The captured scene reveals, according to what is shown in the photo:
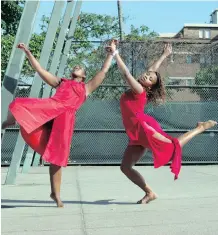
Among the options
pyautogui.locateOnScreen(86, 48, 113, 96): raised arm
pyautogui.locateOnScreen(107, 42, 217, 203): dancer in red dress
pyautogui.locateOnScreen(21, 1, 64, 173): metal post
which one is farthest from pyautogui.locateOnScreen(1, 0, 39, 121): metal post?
pyautogui.locateOnScreen(21, 1, 64, 173): metal post

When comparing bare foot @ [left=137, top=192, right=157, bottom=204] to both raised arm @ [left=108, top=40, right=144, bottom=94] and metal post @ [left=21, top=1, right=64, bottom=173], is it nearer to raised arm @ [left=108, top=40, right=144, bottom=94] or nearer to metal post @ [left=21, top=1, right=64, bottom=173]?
raised arm @ [left=108, top=40, right=144, bottom=94]

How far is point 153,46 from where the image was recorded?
1152 cm

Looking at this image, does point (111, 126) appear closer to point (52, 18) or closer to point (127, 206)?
point (52, 18)

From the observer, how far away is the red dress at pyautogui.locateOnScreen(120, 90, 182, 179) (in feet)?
17.4

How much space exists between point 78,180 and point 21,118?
3.65 meters

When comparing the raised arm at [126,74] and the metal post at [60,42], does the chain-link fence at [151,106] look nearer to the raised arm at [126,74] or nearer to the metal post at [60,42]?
the metal post at [60,42]

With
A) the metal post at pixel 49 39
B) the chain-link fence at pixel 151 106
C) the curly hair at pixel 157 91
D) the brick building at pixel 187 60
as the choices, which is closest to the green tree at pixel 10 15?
the chain-link fence at pixel 151 106

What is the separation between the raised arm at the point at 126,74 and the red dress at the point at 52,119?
19.3 inches

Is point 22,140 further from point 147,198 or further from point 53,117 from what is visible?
point 147,198

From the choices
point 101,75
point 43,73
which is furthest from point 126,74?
point 43,73

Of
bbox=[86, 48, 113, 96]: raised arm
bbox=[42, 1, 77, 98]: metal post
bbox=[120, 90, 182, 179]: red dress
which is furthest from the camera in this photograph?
bbox=[42, 1, 77, 98]: metal post

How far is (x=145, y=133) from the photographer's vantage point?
5305 millimetres

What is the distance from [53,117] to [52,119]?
10cm

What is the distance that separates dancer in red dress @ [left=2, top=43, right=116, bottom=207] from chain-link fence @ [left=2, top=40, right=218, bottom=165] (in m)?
6.09
